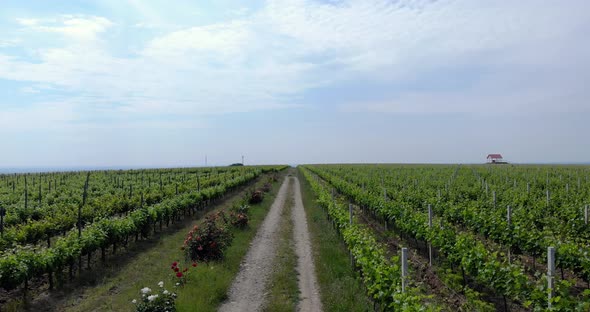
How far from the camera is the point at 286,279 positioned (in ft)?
31.6

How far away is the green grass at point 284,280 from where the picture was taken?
799 centimetres

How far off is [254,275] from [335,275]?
2.21 metres

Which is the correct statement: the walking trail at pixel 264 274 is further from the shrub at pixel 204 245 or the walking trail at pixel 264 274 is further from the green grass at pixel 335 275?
the shrub at pixel 204 245

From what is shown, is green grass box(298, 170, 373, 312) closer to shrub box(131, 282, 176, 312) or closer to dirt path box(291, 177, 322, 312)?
dirt path box(291, 177, 322, 312)

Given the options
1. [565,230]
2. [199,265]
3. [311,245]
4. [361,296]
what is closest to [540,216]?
[565,230]

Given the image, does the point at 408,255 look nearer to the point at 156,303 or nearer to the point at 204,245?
the point at 204,245

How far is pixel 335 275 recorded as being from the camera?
9.75 m

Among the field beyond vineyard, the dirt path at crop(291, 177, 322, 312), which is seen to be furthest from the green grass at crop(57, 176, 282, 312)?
the dirt path at crop(291, 177, 322, 312)

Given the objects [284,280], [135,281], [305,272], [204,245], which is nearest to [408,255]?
[305,272]

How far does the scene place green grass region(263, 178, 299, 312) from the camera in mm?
7992

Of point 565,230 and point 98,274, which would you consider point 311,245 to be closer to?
point 98,274

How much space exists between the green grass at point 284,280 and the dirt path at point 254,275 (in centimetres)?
19

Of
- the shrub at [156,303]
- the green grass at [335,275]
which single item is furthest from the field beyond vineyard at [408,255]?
the shrub at [156,303]

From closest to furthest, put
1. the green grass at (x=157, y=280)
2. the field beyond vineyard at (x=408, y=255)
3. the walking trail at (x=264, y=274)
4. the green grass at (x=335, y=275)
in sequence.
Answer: the field beyond vineyard at (x=408, y=255)
the green grass at (x=335, y=275)
the green grass at (x=157, y=280)
the walking trail at (x=264, y=274)
